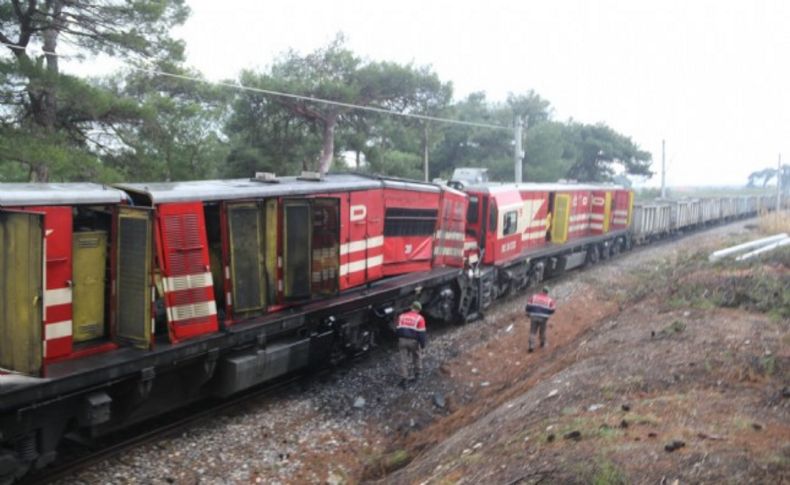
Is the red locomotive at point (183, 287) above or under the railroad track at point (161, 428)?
above

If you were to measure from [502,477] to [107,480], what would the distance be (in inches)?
174

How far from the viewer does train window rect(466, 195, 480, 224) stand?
16.3 metres

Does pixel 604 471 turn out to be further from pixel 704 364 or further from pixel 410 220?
pixel 410 220

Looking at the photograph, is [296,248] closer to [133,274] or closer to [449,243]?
[133,274]

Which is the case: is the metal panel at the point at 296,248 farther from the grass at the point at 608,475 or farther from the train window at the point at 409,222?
the grass at the point at 608,475

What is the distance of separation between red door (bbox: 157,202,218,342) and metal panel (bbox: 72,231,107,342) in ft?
2.24

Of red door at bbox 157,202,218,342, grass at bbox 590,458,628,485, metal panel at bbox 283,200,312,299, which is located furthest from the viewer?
metal panel at bbox 283,200,312,299

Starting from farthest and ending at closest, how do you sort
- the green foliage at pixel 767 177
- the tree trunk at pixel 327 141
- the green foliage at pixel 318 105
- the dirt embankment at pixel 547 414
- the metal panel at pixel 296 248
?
1. the green foliage at pixel 767 177
2. the tree trunk at pixel 327 141
3. the green foliage at pixel 318 105
4. the metal panel at pixel 296 248
5. the dirt embankment at pixel 547 414

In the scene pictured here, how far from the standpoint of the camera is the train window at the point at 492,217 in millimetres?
16141

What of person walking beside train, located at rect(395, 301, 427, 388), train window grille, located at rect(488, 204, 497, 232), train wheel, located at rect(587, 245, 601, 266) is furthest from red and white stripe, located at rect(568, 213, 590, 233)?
person walking beside train, located at rect(395, 301, 427, 388)

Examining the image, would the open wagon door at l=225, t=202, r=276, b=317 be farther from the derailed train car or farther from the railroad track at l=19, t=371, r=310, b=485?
the railroad track at l=19, t=371, r=310, b=485

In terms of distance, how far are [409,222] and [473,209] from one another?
147 inches

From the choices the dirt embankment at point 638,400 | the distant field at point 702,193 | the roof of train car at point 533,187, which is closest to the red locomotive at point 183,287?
the dirt embankment at point 638,400

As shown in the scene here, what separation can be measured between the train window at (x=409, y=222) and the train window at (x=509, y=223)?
A: 3.31 metres
